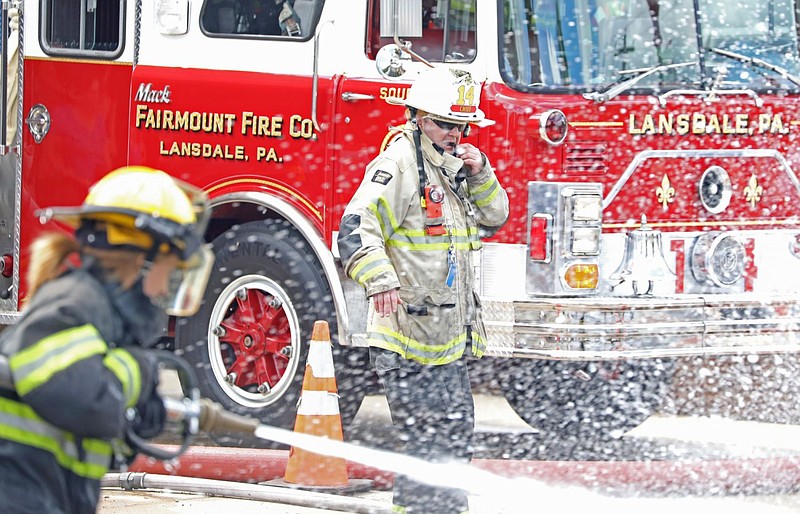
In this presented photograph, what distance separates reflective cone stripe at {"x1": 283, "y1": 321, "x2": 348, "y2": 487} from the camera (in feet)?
20.0

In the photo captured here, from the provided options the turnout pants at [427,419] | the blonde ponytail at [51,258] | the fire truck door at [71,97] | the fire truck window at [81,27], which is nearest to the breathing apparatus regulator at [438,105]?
the turnout pants at [427,419]

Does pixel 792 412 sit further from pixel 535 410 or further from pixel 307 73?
pixel 307 73

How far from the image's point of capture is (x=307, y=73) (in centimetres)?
716

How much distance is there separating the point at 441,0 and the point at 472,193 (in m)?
1.77

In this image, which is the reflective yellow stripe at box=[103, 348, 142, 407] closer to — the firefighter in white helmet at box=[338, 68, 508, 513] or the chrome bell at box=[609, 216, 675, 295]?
the firefighter in white helmet at box=[338, 68, 508, 513]

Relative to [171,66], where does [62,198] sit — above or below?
below

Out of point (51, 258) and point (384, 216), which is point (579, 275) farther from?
point (51, 258)

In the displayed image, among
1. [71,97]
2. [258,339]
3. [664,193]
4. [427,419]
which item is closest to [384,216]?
[427,419]

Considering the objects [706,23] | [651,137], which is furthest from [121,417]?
[706,23]

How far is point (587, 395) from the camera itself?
23.4ft

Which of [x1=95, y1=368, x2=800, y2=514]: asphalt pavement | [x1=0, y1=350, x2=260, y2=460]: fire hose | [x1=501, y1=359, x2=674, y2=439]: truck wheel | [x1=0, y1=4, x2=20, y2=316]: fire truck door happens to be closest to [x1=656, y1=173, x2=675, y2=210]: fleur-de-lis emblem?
[x1=501, y1=359, x2=674, y2=439]: truck wheel

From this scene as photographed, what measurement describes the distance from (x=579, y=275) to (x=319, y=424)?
134cm

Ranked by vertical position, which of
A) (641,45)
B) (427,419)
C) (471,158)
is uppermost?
(641,45)

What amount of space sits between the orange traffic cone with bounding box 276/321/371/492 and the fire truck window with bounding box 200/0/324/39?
175 cm
